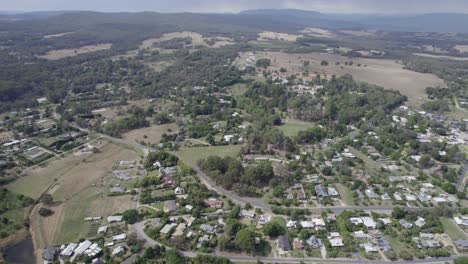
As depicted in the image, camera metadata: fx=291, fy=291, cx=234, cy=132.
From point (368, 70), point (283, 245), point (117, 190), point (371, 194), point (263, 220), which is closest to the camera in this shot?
point (283, 245)

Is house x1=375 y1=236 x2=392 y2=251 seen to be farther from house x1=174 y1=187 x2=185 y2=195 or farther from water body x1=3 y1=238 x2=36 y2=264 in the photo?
water body x1=3 y1=238 x2=36 y2=264

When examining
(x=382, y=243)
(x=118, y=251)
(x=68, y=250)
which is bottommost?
(x=68, y=250)

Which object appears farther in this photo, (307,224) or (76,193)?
(76,193)

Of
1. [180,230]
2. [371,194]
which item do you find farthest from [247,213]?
[371,194]

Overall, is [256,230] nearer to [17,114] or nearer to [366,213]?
[366,213]

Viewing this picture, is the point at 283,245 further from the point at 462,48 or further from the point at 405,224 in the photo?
the point at 462,48

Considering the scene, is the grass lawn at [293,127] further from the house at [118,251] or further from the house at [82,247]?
the house at [82,247]

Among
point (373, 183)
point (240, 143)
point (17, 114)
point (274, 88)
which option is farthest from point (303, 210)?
point (17, 114)
